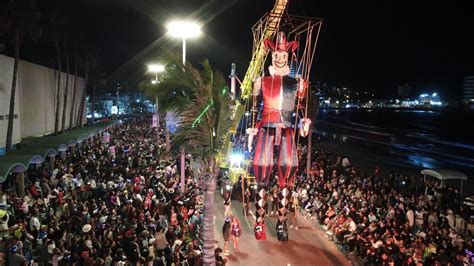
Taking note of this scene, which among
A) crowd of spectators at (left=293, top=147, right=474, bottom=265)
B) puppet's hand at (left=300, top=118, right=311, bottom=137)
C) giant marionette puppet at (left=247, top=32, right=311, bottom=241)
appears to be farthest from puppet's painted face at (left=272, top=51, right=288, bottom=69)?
crowd of spectators at (left=293, top=147, right=474, bottom=265)

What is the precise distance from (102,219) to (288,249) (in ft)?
21.1

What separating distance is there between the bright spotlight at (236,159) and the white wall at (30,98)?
47.5ft

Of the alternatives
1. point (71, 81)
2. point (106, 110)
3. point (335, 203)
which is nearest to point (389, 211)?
point (335, 203)

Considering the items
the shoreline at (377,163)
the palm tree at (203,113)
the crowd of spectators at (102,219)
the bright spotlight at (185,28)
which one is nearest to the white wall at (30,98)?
the crowd of spectators at (102,219)

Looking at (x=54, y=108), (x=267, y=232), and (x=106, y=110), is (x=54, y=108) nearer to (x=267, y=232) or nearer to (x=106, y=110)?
(x=267, y=232)

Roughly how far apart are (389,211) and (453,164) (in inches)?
1390

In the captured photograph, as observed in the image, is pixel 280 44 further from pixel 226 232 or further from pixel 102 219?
pixel 102 219

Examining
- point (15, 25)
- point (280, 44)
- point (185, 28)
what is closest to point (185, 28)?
point (185, 28)

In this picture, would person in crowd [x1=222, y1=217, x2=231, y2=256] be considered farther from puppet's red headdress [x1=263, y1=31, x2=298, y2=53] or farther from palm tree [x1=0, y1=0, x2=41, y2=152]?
palm tree [x1=0, y1=0, x2=41, y2=152]

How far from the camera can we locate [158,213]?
14922mm

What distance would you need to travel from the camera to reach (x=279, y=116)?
1280cm

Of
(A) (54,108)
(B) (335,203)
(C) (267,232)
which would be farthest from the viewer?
(A) (54,108)

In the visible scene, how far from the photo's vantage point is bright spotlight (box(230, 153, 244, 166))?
64.9 feet

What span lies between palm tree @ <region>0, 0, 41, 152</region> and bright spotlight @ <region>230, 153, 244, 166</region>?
13762mm
